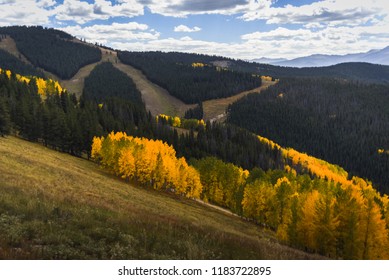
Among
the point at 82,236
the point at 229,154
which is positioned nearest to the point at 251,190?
the point at 82,236

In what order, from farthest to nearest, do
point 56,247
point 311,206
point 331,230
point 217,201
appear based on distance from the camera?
point 217,201
point 311,206
point 331,230
point 56,247

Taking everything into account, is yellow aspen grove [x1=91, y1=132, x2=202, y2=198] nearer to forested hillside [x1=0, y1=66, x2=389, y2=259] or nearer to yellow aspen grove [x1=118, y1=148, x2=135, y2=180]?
yellow aspen grove [x1=118, y1=148, x2=135, y2=180]

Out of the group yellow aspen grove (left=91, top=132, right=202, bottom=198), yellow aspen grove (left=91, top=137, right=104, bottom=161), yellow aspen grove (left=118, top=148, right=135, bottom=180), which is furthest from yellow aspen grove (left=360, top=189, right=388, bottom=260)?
yellow aspen grove (left=91, top=137, right=104, bottom=161)

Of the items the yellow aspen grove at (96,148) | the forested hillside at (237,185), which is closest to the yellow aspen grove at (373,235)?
the forested hillside at (237,185)

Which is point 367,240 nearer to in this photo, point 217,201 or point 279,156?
point 217,201

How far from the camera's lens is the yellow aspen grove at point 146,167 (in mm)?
76125

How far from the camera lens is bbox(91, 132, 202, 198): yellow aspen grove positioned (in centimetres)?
7612

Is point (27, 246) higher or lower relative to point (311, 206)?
higher

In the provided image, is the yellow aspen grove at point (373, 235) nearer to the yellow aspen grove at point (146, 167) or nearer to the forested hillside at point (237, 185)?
the forested hillside at point (237, 185)

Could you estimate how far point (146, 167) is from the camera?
7631cm

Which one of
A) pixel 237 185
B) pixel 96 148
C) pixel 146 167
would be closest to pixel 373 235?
pixel 237 185

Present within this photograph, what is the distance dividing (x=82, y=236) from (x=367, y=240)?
41.9 metres

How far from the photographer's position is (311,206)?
47500mm

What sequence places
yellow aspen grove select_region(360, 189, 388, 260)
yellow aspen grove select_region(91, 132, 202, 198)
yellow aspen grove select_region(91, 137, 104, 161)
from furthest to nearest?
1. yellow aspen grove select_region(91, 137, 104, 161)
2. yellow aspen grove select_region(91, 132, 202, 198)
3. yellow aspen grove select_region(360, 189, 388, 260)
